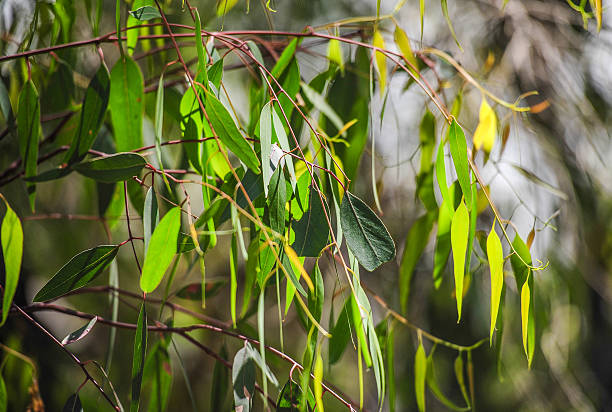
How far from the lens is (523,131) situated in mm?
952

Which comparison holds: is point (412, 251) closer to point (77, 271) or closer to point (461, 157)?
point (461, 157)

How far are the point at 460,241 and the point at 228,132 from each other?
0.17 m

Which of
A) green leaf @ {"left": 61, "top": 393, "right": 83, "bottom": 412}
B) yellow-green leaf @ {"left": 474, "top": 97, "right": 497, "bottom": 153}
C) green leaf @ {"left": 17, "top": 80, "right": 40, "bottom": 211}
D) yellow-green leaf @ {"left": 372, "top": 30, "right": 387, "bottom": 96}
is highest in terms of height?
yellow-green leaf @ {"left": 372, "top": 30, "right": 387, "bottom": 96}

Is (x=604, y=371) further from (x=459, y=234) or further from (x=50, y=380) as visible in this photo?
(x=50, y=380)

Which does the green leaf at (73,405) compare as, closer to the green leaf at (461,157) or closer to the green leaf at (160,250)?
the green leaf at (160,250)

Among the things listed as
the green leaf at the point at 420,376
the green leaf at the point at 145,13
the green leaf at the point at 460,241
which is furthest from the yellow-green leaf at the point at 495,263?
the green leaf at the point at 145,13

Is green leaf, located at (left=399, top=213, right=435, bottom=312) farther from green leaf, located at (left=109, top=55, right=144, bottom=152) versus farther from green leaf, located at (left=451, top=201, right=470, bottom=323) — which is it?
green leaf, located at (left=109, top=55, right=144, bottom=152)

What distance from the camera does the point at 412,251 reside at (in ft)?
1.79

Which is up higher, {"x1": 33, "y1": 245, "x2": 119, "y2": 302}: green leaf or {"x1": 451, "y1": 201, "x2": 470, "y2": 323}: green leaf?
{"x1": 451, "y1": 201, "x2": 470, "y2": 323}: green leaf

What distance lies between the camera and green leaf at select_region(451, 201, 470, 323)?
35cm

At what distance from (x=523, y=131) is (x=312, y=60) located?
1.55 ft

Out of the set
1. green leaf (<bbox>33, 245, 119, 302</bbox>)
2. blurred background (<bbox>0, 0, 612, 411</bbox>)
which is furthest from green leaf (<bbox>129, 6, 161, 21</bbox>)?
blurred background (<bbox>0, 0, 612, 411</bbox>)

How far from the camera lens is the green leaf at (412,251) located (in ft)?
1.77

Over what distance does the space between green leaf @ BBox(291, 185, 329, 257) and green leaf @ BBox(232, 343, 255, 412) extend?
0.11m
